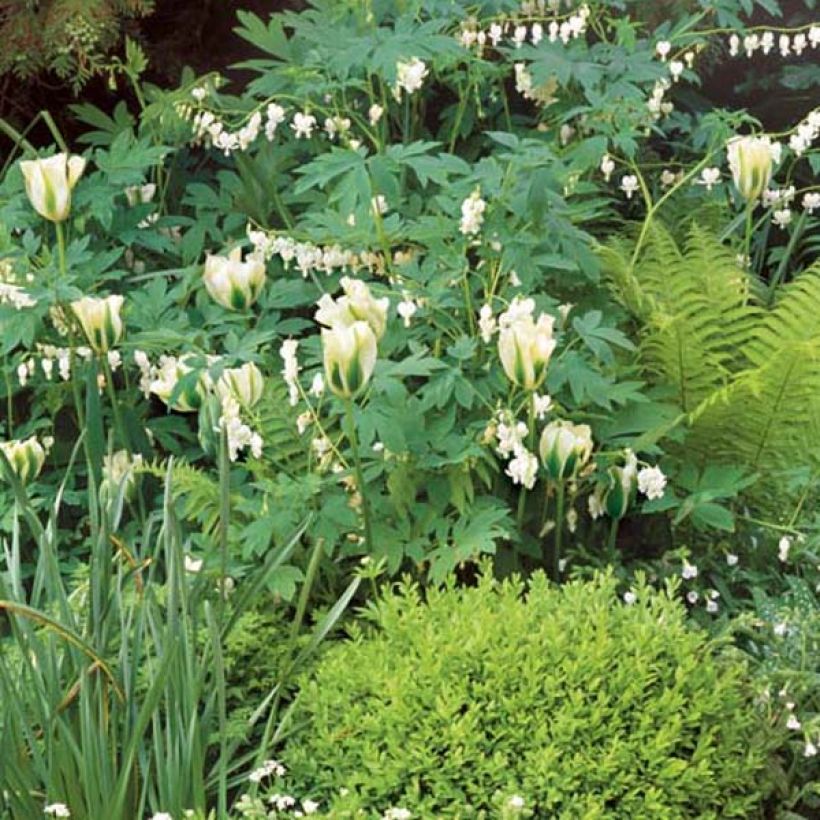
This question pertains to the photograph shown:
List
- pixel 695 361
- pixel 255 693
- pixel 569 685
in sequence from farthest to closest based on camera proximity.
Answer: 1. pixel 695 361
2. pixel 255 693
3. pixel 569 685

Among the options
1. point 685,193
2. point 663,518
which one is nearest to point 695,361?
point 663,518

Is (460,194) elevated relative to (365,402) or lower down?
elevated

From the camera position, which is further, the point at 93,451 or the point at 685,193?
the point at 685,193

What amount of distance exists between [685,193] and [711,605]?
1418 mm

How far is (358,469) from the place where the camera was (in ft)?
9.96

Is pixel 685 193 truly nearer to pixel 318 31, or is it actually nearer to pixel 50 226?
pixel 318 31

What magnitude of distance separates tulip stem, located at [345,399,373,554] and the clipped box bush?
283mm

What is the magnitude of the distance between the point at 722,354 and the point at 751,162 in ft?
1.47

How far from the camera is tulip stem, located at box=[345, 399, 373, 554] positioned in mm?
2969

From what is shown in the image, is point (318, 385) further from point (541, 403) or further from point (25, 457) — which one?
point (25, 457)

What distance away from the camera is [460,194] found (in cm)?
329

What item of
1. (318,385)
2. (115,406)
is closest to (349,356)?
(318,385)

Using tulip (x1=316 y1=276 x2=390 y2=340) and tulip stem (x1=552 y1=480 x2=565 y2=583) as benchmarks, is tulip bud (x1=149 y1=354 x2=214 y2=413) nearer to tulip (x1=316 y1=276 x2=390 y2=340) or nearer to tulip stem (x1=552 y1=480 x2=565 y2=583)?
tulip (x1=316 y1=276 x2=390 y2=340)

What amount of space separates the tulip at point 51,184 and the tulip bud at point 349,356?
0.73 metres
